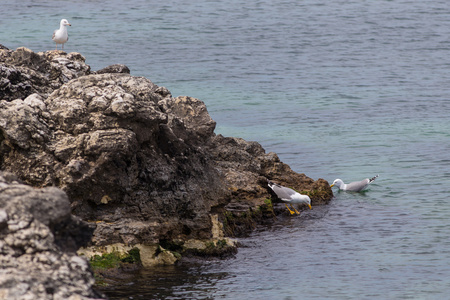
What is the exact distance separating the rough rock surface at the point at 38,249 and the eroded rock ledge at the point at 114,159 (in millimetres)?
3806

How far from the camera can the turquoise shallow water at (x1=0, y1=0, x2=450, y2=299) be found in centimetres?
1123

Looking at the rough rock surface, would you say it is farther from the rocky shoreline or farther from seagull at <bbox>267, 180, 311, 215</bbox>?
seagull at <bbox>267, 180, 311, 215</bbox>

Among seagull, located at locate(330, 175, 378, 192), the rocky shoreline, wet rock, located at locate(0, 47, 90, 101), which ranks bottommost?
seagull, located at locate(330, 175, 378, 192)

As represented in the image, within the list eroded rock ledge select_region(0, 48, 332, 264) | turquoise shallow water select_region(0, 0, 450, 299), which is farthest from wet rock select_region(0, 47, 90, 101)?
turquoise shallow water select_region(0, 0, 450, 299)

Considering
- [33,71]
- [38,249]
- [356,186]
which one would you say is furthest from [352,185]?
[38,249]

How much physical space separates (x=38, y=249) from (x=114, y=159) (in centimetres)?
476

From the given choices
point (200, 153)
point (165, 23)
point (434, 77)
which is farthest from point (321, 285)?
point (165, 23)

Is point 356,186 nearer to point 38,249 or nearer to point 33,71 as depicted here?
point 33,71

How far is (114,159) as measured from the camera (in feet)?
36.2

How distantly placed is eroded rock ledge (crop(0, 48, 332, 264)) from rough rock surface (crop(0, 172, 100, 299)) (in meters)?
3.81

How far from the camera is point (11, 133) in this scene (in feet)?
35.1

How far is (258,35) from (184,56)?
6614 millimetres

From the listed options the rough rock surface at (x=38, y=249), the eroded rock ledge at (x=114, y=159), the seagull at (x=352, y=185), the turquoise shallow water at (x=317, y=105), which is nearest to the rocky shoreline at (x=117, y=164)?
the eroded rock ledge at (x=114, y=159)

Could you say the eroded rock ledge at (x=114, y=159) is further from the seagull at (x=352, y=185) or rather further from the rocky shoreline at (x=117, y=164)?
the seagull at (x=352, y=185)
